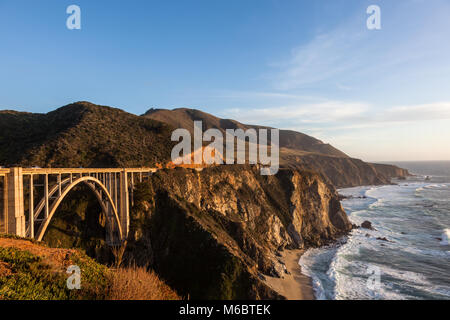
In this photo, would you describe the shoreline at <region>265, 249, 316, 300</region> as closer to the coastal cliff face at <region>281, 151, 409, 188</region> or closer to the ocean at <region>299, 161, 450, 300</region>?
the ocean at <region>299, 161, 450, 300</region>

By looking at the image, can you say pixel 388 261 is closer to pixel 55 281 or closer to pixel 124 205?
pixel 124 205

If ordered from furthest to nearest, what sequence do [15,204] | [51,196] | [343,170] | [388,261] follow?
[343,170], [388,261], [51,196], [15,204]

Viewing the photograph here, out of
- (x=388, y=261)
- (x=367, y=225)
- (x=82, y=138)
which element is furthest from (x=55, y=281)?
(x=367, y=225)

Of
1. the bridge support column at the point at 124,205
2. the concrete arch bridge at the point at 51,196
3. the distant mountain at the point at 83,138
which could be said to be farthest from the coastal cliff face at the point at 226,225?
the distant mountain at the point at 83,138

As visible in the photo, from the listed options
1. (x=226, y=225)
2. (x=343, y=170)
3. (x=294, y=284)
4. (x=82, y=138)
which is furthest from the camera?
(x=343, y=170)

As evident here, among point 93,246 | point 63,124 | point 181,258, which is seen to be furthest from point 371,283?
point 63,124
